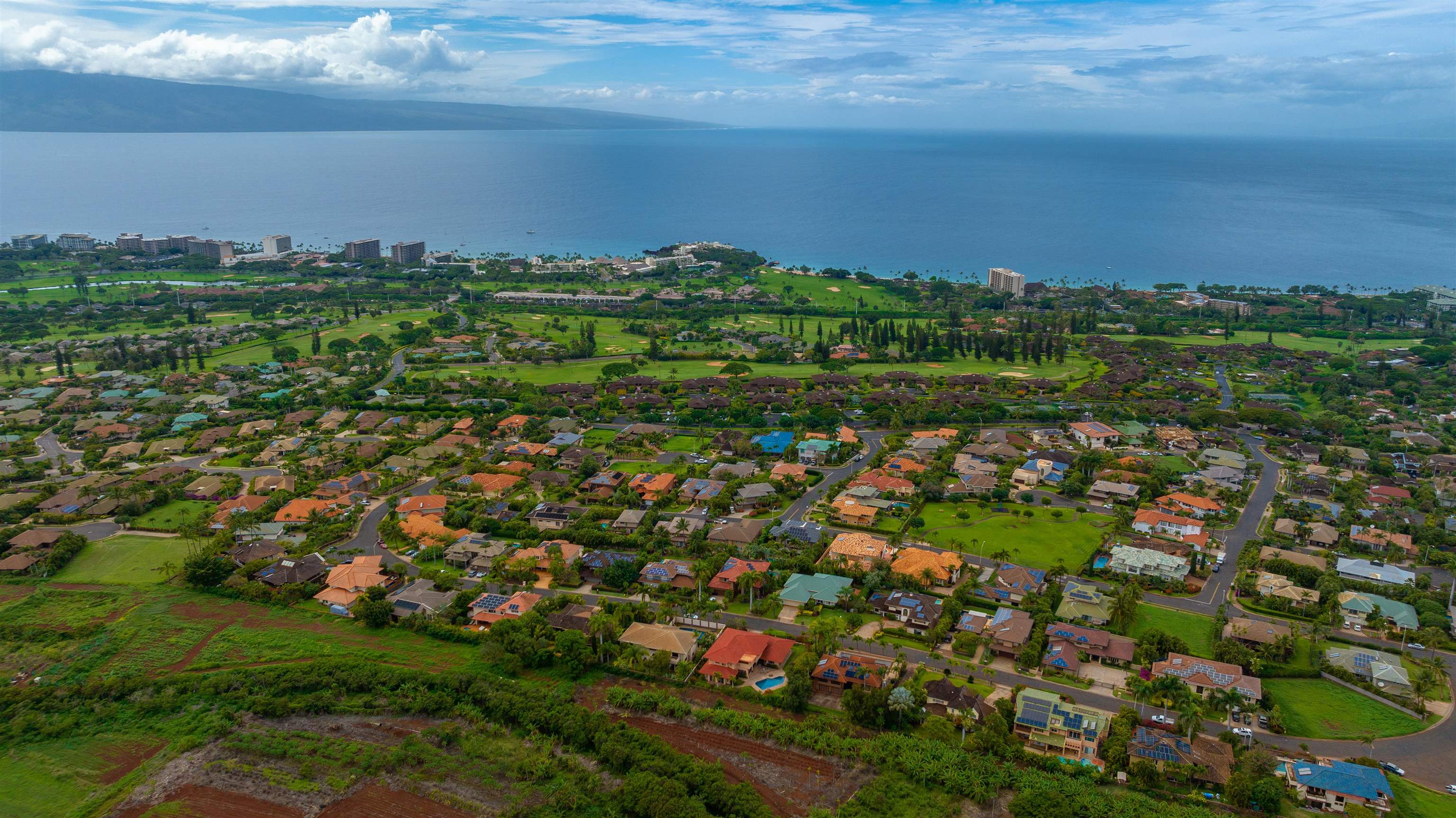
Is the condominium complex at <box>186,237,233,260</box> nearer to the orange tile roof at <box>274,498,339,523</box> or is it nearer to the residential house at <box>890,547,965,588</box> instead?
the orange tile roof at <box>274,498,339,523</box>

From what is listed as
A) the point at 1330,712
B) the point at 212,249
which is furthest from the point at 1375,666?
the point at 212,249

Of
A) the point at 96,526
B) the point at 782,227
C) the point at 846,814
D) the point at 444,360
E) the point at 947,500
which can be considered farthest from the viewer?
the point at 782,227

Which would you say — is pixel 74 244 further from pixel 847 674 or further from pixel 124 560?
pixel 847 674

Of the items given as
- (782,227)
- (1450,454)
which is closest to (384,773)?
(1450,454)

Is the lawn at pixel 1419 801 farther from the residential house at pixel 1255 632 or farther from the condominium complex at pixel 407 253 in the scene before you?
the condominium complex at pixel 407 253

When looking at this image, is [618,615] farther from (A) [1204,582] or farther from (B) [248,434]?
(B) [248,434]

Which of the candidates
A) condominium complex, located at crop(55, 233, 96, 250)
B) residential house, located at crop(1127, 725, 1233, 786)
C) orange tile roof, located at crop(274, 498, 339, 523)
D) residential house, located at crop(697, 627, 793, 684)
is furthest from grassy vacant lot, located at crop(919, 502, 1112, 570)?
condominium complex, located at crop(55, 233, 96, 250)
